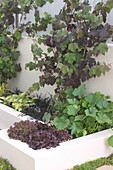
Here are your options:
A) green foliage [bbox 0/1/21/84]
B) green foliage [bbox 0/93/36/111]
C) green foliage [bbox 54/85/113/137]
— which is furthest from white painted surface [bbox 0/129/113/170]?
green foliage [bbox 0/1/21/84]

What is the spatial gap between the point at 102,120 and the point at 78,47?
3.55 feet

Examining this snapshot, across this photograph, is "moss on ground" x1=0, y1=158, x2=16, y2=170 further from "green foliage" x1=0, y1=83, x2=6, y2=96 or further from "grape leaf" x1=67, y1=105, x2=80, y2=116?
"green foliage" x1=0, y1=83, x2=6, y2=96

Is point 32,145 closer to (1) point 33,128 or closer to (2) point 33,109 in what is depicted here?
(1) point 33,128

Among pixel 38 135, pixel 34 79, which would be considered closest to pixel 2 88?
pixel 34 79

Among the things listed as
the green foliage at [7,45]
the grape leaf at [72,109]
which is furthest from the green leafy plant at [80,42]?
the green foliage at [7,45]

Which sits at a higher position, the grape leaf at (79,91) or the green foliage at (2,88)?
the grape leaf at (79,91)

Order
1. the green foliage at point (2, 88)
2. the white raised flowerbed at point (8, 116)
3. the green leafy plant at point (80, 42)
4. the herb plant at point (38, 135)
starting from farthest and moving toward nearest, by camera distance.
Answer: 1. the green foliage at point (2, 88)
2. the white raised flowerbed at point (8, 116)
3. the green leafy plant at point (80, 42)
4. the herb plant at point (38, 135)

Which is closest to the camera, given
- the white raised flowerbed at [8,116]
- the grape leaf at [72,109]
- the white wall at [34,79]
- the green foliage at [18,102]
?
the grape leaf at [72,109]

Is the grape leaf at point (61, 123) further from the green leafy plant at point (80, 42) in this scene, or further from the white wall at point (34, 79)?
the white wall at point (34, 79)

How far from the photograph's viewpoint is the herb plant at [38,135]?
11.5ft

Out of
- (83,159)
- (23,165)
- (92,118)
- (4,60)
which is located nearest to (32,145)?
(23,165)

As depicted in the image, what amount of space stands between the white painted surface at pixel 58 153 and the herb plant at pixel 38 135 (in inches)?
2.6

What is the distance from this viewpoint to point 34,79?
18.9 ft

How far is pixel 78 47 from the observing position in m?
4.37
